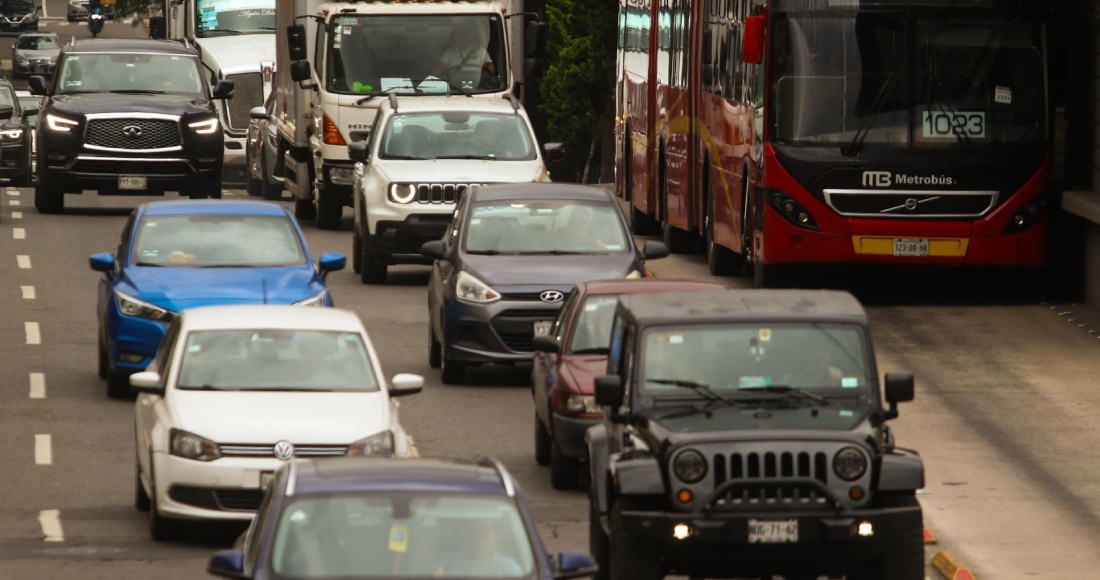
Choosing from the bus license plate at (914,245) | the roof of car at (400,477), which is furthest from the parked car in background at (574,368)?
the bus license plate at (914,245)

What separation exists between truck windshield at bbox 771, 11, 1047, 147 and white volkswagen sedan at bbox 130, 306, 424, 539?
8.59m

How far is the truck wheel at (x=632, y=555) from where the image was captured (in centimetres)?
1098

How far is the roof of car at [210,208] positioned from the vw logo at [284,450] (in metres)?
6.98

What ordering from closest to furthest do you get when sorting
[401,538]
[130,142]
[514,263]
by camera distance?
[401,538], [514,263], [130,142]

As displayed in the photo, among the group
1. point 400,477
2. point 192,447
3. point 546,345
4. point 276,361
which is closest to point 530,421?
point 546,345

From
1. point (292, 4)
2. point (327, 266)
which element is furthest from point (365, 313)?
point (292, 4)

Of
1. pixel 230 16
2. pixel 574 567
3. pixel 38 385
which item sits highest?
pixel 574 567

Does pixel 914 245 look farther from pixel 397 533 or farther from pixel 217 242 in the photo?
pixel 397 533

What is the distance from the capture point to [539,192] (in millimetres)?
20953

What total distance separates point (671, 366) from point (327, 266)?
8.26 metres

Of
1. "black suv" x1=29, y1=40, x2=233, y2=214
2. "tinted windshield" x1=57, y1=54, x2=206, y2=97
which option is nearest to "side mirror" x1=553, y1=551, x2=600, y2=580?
"black suv" x1=29, y1=40, x2=233, y2=214

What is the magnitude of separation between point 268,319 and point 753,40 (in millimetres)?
8842

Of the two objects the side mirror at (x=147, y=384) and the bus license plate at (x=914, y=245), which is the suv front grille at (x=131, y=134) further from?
the side mirror at (x=147, y=384)

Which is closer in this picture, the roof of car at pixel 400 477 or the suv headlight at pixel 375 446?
the roof of car at pixel 400 477
